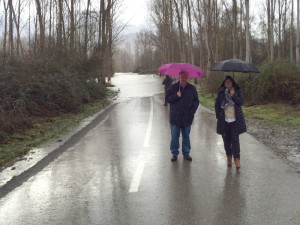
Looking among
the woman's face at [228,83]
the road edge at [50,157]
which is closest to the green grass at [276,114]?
the woman's face at [228,83]

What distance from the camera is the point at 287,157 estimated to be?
700cm

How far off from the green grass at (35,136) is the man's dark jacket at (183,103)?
3.50 metres

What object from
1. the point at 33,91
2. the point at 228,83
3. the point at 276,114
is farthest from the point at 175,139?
the point at 276,114

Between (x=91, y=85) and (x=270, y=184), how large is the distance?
17.0 meters

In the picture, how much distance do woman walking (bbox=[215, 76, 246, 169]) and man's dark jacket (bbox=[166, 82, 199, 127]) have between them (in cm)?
61

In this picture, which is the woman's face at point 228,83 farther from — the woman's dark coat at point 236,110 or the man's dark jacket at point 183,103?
the man's dark jacket at point 183,103

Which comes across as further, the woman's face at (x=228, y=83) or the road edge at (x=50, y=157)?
the woman's face at (x=228, y=83)

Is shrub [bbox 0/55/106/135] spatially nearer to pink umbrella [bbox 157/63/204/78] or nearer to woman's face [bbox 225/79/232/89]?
pink umbrella [bbox 157/63/204/78]

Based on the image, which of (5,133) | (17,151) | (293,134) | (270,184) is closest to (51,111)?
(5,133)

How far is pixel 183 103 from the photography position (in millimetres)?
6586

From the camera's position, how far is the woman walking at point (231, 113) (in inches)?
236

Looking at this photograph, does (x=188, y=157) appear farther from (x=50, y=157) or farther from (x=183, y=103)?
(x=50, y=157)

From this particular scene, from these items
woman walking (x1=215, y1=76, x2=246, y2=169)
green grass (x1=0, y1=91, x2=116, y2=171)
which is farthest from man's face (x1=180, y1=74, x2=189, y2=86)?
green grass (x1=0, y1=91, x2=116, y2=171)

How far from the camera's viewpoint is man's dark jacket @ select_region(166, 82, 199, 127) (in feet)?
21.6
